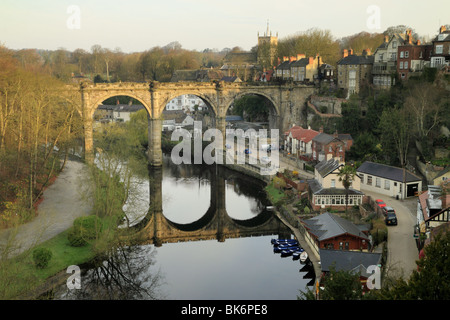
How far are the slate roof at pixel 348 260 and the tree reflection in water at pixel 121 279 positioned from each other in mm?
8457

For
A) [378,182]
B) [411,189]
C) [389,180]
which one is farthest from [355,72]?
[411,189]

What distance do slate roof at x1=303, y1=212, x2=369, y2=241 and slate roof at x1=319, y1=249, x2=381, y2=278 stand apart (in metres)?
3.43

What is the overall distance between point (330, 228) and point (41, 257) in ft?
53.7

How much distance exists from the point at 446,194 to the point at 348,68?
33755mm

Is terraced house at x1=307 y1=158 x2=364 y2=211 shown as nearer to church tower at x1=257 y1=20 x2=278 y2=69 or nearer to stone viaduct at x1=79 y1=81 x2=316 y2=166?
stone viaduct at x1=79 y1=81 x2=316 y2=166

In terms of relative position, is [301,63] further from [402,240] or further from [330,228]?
[402,240]

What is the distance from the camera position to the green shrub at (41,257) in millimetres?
25750

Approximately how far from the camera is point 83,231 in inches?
1155

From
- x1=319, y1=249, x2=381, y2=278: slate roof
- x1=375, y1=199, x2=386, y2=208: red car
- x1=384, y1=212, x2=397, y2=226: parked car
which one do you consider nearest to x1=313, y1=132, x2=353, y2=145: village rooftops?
x1=375, y1=199, x2=386, y2=208: red car

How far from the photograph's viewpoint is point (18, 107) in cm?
3978

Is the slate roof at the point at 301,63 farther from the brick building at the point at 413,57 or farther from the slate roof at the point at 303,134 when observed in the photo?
the brick building at the point at 413,57

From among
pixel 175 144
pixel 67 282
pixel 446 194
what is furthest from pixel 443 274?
pixel 175 144

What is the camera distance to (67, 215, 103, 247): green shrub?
2924cm

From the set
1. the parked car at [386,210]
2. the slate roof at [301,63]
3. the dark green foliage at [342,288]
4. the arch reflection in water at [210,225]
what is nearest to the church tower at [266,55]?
the slate roof at [301,63]
